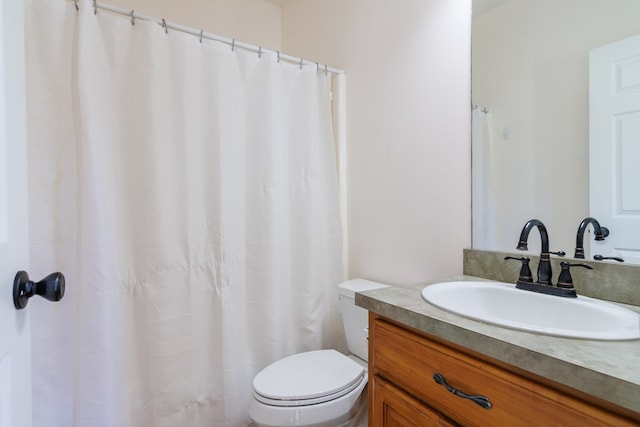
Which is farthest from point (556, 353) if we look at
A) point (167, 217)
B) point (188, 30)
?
point (188, 30)

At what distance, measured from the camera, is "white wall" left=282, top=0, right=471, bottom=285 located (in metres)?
1.32

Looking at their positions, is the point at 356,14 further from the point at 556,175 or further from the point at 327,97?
the point at 556,175

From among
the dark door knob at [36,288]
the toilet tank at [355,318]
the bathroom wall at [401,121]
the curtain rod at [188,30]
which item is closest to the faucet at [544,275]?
the bathroom wall at [401,121]

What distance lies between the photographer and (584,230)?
992 mm

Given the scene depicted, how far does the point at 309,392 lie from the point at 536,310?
2.68 ft

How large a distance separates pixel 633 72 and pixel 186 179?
5.20 ft

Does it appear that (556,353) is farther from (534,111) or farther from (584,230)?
(534,111)

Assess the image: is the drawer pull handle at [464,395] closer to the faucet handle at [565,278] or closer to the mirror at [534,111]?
the faucet handle at [565,278]

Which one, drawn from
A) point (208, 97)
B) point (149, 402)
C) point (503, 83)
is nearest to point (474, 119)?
point (503, 83)

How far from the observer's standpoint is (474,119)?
1272 mm

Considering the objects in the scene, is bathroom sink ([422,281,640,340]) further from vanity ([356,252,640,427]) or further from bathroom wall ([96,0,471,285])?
bathroom wall ([96,0,471,285])

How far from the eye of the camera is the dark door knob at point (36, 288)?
57 centimetres

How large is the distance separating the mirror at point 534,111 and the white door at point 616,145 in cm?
2

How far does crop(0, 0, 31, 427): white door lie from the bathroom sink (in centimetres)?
90
